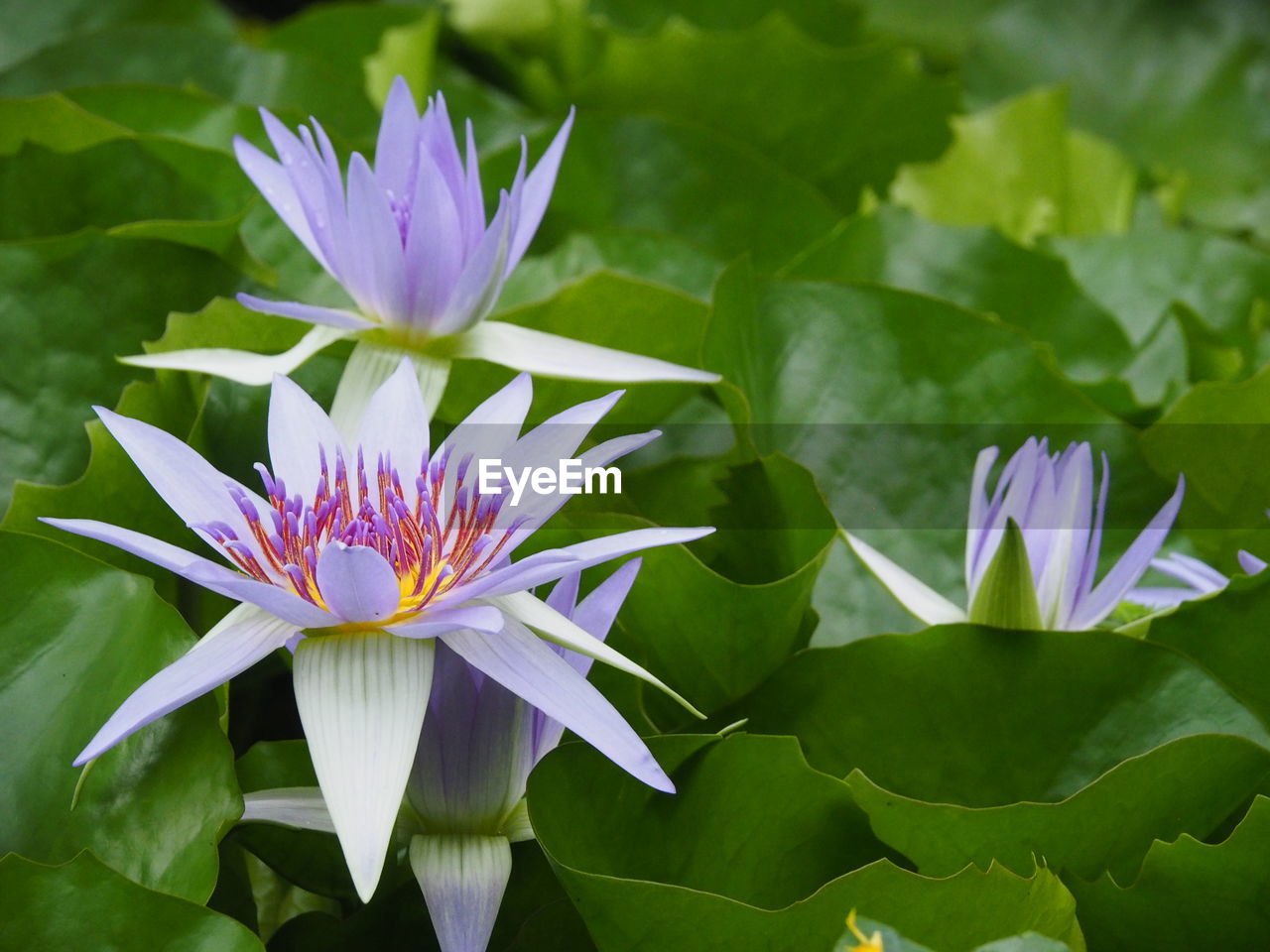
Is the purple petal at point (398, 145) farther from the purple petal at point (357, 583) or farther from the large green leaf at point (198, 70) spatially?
the large green leaf at point (198, 70)

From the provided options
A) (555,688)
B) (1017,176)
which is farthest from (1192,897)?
(1017,176)

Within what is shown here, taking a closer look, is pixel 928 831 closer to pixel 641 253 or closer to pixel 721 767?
pixel 721 767

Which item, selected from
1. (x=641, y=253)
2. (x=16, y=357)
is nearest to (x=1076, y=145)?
(x=641, y=253)

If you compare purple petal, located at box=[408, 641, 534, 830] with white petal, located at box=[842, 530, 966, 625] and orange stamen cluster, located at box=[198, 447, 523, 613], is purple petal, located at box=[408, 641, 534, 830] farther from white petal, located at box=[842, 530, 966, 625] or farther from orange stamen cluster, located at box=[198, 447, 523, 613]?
white petal, located at box=[842, 530, 966, 625]

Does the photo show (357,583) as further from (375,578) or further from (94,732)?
(94,732)


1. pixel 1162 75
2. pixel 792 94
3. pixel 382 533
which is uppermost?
pixel 382 533

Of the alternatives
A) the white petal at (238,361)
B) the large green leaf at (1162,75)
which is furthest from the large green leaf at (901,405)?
the large green leaf at (1162,75)
